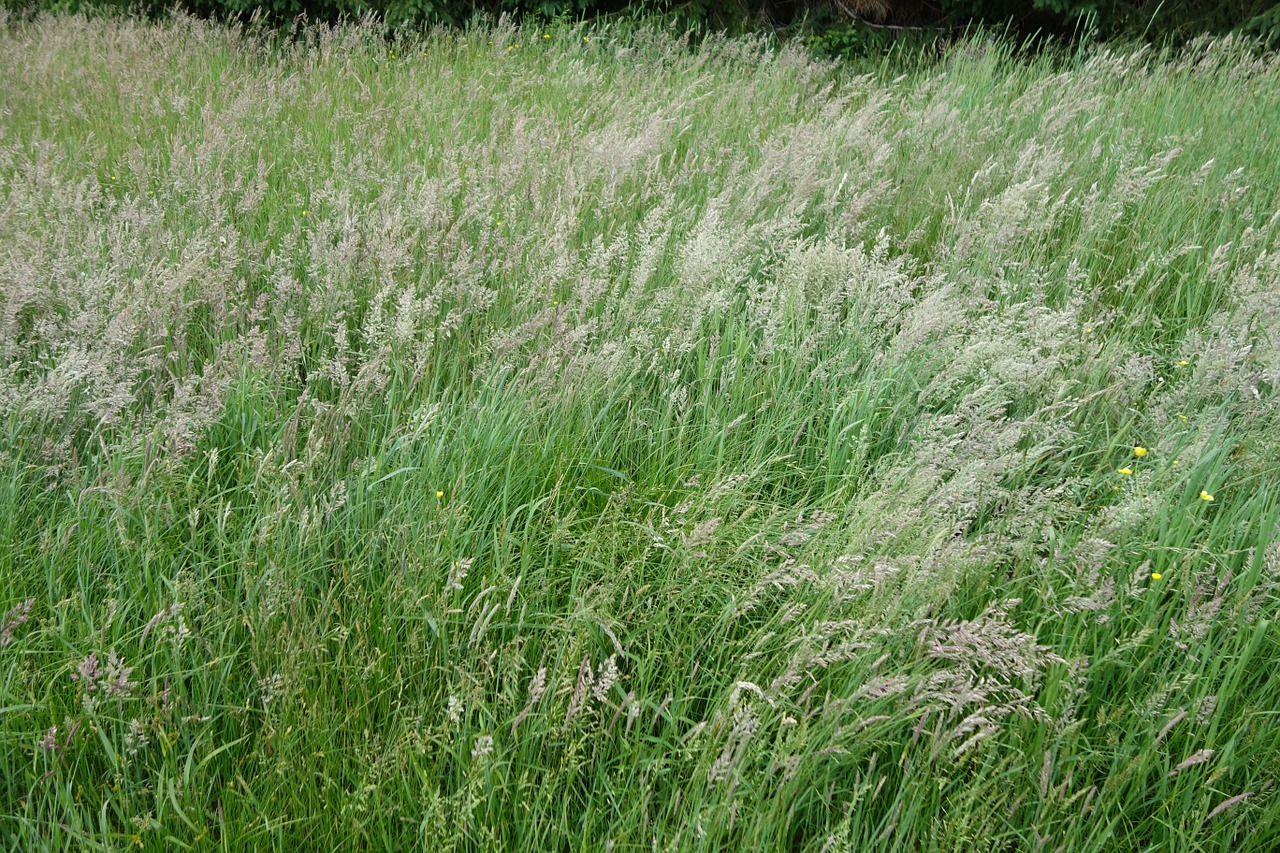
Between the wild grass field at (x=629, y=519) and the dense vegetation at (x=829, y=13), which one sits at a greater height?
the dense vegetation at (x=829, y=13)

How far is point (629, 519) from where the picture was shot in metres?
2.00

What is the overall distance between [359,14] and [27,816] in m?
8.59

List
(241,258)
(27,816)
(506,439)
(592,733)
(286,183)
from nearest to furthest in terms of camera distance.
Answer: (27,816) < (592,733) < (506,439) < (241,258) < (286,183)

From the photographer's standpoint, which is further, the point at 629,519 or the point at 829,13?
A: the point at 829,13

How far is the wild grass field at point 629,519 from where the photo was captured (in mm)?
1428

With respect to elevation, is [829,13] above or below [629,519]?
above

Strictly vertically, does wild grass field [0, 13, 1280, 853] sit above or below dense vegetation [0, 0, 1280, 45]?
below

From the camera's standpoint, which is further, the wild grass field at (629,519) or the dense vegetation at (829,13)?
the dense vegetation at (829,13)

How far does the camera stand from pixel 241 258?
9.89 ft

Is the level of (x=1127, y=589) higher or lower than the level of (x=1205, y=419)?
lower

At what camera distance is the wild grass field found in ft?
4.68

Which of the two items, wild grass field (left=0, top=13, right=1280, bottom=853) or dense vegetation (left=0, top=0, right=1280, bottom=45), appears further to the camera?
dense vegetation (left=0, top=0, right=1280, bottom=45)

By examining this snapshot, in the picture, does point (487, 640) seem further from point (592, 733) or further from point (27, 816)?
point (27, 816)

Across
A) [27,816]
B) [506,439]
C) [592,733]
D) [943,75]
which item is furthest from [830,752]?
[943,75]
